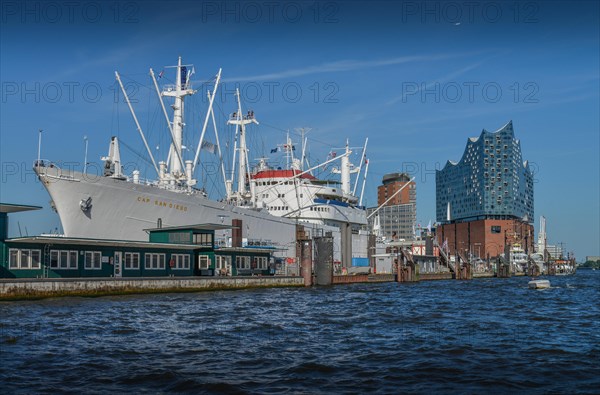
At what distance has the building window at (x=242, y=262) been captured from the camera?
72062 mm

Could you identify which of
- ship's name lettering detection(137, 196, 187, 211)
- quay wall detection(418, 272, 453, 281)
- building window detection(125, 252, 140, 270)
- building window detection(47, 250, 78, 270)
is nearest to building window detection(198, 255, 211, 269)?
building window detection(125, 252, 140, 270)

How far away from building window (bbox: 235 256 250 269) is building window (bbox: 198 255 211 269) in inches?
205

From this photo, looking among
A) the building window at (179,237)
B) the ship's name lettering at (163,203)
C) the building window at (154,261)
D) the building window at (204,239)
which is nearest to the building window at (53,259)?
the building window at (154,261)

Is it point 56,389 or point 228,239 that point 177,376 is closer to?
point 56,389

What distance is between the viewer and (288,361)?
23000 millimetres

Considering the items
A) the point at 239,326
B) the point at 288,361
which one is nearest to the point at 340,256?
the point at 239,326

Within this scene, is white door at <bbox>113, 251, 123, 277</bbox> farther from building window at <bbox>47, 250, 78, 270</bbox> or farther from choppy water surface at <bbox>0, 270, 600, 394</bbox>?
choppy water surface at <bbox>0, 270, 600, 394</bbox>

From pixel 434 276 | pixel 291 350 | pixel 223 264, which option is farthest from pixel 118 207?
pixel 434 276

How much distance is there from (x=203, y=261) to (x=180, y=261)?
11.6ft

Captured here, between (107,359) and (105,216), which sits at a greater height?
(105,216)

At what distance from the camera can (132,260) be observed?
5844 cm

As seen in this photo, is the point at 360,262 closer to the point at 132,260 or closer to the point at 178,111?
the point at 178,111

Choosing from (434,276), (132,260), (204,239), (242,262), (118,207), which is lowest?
(434,276)

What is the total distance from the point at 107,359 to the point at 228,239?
2569 inches
